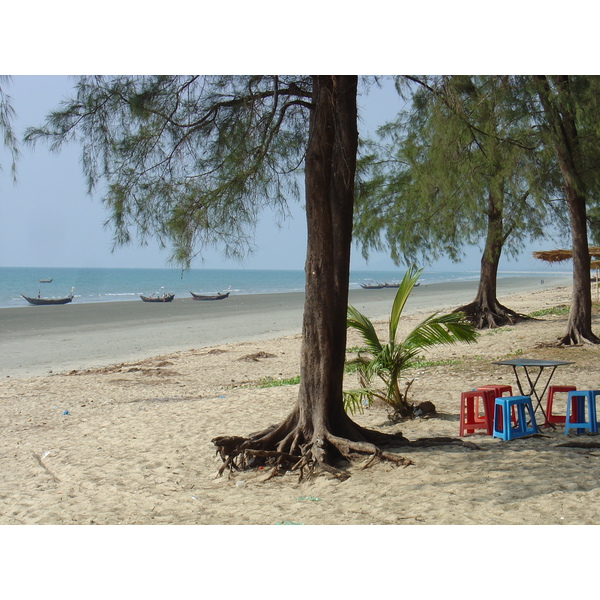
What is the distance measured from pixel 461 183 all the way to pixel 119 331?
1305 cm

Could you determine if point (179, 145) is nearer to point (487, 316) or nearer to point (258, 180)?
point (258, 180)

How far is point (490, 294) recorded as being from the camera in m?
16.2

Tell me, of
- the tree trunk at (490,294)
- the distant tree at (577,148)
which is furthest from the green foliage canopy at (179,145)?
the tree trunk at (490,294)

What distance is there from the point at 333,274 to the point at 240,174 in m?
1.38

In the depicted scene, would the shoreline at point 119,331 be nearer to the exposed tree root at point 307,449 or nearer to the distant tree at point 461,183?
the distant tree at point 461,183

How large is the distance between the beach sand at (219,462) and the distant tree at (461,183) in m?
2.89

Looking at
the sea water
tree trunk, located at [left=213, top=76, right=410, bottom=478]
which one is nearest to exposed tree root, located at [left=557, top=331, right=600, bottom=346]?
tree trunk, located at [left=213, top=76, right=410, bottom=478]

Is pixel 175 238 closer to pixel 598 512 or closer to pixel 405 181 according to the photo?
pixel 598 512

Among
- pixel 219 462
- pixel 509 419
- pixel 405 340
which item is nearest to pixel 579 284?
pixel 405 340

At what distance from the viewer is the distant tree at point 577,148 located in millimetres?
10398

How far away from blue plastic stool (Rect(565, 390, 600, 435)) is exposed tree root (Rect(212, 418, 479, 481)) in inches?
41.2

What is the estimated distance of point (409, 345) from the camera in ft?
21.0

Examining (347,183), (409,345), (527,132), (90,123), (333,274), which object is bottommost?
(409,345)

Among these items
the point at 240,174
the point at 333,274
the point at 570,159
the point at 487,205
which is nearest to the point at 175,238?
the point at 240,174
